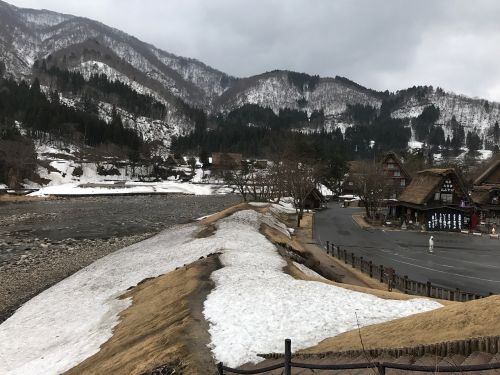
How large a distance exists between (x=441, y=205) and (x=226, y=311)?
133ft

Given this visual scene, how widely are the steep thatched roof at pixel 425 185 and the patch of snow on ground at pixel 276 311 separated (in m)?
34.7

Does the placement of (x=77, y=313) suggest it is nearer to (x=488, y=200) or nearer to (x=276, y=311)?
(x=276, y=311)

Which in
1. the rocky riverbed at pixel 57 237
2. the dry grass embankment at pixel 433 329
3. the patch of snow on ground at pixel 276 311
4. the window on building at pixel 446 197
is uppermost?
the window on building at pixel 446 197

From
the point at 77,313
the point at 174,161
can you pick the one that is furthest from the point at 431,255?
the point at 174,161

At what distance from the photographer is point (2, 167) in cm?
8944

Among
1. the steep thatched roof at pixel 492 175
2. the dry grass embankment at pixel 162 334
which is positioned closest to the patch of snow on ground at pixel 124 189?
the steep thatched roof at pixel 492 175

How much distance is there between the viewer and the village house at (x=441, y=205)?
4619 cm

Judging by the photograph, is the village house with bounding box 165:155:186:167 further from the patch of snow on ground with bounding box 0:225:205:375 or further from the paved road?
the patch of snow on ground with bounding box 0:225:205:375

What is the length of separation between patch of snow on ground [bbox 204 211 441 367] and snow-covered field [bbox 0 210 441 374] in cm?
3

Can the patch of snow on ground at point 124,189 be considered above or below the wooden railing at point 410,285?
above

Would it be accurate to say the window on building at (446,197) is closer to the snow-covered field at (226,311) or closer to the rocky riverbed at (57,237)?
the snow-covered field at (226,311)

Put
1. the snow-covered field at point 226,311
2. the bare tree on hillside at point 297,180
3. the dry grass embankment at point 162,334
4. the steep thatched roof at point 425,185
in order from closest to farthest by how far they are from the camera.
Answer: the dry grass embankment at point 162,334
the snow-covered field at point 226,311
the steep thatched roof at point 425,185
the bare tree on hillside at point 297,180

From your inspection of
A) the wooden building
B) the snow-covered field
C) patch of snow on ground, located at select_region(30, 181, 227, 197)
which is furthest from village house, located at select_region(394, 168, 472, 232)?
patch of snow on ground, located at select_region(30, 181, 227, 197)

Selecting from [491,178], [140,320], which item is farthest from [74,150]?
[140,320]
